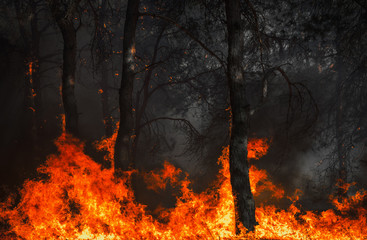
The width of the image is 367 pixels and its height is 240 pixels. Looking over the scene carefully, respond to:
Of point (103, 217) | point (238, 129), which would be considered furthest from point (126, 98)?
point (238, 129)

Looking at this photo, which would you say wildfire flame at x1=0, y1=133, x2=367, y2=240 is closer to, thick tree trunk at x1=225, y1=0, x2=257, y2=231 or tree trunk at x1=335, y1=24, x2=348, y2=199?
thick tree trunk at x1=225, y1=0, x2=257, y2=231

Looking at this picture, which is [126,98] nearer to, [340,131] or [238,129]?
[238,129]

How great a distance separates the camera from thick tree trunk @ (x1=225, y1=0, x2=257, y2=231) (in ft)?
23.0

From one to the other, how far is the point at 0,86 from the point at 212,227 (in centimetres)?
1639

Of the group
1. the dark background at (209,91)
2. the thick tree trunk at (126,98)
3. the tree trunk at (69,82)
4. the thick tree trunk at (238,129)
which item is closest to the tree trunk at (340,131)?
the dark background at (209,91)

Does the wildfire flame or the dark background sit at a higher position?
the dark background

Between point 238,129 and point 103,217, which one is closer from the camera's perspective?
point 238,129

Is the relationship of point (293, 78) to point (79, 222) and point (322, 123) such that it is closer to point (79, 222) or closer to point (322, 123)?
point (322, 123)

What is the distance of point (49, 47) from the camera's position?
21984mm

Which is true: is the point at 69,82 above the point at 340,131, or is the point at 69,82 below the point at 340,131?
below

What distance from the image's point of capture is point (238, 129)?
23.4 ft

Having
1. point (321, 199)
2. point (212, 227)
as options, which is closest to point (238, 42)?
point (212, 227)

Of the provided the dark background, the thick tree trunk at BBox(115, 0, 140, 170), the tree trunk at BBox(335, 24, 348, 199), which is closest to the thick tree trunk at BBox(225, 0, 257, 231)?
the dark background

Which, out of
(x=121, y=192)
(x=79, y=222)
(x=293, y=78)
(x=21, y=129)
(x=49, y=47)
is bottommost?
(x=79, y=222)
